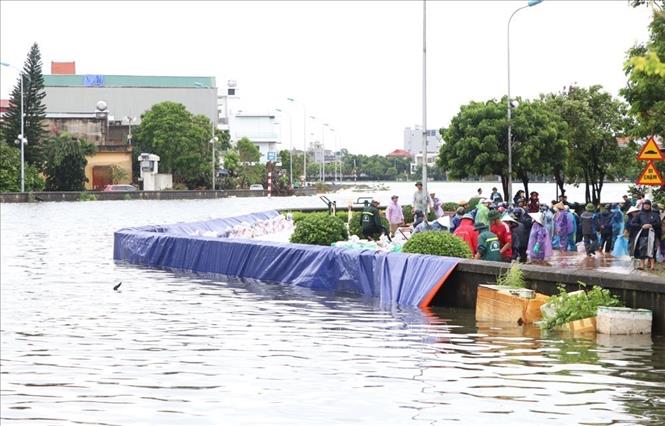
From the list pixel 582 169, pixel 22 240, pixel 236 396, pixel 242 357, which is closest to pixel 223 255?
pixel 242 357

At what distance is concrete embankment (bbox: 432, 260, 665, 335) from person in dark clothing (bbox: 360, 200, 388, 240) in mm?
9587

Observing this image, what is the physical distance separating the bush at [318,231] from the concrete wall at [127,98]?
514ft

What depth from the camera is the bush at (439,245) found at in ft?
76.5

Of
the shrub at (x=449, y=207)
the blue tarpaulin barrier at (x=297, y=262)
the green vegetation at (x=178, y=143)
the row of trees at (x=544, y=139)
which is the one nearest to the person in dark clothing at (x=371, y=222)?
the blue tarpaulin barrier at (x=297, y=262)

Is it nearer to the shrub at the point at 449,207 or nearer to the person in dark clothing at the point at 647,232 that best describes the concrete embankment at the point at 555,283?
the person in dark clothing at the point at 647,232

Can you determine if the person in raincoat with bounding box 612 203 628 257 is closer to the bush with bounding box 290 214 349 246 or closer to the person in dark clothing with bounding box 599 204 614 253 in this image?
the person in dark clothing with bounding box 599 204 614 253

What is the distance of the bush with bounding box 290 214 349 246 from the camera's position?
101 feet

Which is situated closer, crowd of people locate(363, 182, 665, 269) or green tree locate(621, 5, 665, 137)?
crowd of people locate(363, 182, 665, 269)

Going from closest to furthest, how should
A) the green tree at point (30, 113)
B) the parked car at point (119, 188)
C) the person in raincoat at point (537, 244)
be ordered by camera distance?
the person in raincoat at point (537, 244), the green tree at point (30, 113), the parked car at point (119, 188)

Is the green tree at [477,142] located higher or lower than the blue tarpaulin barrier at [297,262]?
higher

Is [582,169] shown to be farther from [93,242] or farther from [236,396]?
[236,396]

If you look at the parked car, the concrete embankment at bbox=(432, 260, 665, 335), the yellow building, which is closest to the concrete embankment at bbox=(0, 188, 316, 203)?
the parked car

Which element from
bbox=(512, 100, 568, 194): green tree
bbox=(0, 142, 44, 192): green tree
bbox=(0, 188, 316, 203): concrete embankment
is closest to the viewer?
bbox=(512, 100, 568, 194): green tree

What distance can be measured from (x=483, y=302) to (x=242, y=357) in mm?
5688
